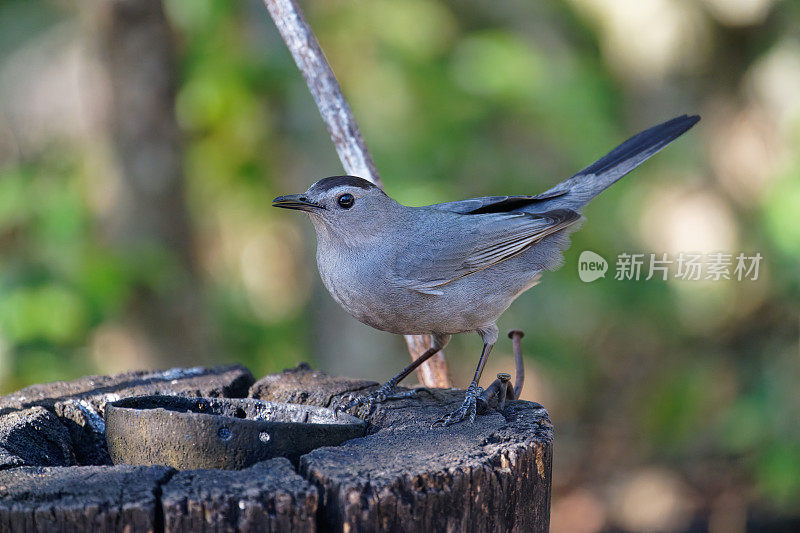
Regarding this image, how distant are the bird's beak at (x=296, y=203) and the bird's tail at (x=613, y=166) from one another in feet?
3.75

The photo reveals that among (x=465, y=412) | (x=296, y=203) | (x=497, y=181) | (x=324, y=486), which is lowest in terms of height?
(x=324, y=486)

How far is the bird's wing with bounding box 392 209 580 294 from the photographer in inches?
126

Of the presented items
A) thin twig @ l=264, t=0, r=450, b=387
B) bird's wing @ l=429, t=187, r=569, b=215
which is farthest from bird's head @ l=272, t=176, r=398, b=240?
bird's wing @ l=429, t=187, r=569, b=215

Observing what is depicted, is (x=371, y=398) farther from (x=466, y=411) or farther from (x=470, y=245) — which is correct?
(x=470, y=245)

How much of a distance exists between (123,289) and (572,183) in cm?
324

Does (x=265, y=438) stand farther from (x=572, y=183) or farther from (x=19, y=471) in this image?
(x=572, y=183)

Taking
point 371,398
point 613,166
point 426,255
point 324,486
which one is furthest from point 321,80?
point 324,486

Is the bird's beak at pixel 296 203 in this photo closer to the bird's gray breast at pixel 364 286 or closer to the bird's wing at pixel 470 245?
the bird's gray breast at pixel 364 286

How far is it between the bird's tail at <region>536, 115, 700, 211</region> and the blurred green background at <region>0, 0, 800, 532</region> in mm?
2004

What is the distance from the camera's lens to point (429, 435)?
244cm

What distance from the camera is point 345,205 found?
3273 mm

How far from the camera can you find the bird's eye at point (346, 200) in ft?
10.7

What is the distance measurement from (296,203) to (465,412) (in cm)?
109

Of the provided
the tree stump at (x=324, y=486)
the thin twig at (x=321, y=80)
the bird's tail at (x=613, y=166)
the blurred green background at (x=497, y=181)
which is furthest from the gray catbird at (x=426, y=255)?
the blurred green background at (x=497, y=181)
